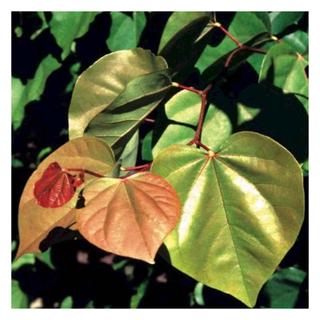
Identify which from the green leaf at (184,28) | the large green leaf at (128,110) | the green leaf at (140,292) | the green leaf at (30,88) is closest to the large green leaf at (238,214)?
Answer: the large green leaf at (128,110)

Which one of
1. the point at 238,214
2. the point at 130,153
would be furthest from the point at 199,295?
the point at 238,214

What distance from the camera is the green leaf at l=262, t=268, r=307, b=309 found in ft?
5.16

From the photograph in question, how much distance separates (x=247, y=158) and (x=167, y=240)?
20 cm

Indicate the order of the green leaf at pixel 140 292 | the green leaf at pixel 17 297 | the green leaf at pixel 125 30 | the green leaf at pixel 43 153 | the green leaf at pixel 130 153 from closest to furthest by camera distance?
the green leaf at pixel 130 153 → the green leaf at pixel 125 30 → the green leaf at pixel 43 153 → the green leaf at pixel 140 292 → the green leaf at pixel 17 297

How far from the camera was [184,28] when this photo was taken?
1031mm

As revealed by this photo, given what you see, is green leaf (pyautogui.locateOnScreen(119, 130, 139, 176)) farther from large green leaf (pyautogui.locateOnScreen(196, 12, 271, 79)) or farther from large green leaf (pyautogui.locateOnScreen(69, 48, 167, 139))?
large green leaf (pyautogui.locateOnScreen(196, 12, 271, 79))

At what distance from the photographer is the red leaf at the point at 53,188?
731mm

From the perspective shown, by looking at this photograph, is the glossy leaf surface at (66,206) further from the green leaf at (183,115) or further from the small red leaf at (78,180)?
the green leaf at (183,115)

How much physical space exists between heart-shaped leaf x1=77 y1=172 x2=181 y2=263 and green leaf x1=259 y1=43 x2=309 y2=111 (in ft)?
1.47

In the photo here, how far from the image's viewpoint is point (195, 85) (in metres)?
1.32

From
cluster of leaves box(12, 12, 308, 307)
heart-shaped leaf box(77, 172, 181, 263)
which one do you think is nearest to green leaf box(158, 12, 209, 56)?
cluster of leaves box(12, 12, 308, 307)

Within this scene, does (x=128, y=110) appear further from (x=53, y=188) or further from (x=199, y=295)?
(x=199, y=295)

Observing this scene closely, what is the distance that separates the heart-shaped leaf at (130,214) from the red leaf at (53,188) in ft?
0.11

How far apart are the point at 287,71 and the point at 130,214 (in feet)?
1.93
